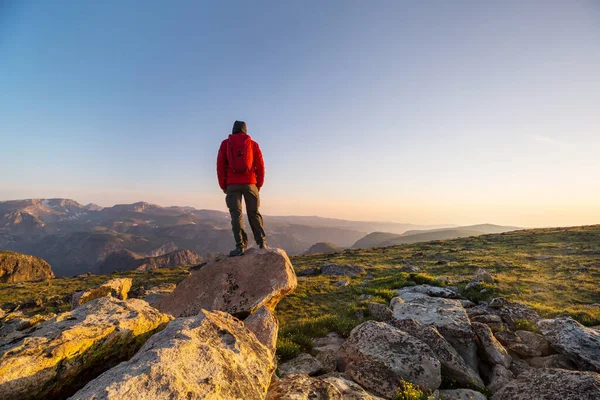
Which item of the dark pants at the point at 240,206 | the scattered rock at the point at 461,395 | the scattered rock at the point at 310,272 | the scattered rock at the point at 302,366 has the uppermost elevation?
the dark pants at the point at 240,206

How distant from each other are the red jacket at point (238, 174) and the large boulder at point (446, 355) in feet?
28.7

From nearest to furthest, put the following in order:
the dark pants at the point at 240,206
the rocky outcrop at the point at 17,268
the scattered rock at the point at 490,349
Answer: the scattered rock at the point at 490,349 < the dark pants at the point at 240,206 < the rocky outcrop at the point at 17,268

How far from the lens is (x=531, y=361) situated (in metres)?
8.22

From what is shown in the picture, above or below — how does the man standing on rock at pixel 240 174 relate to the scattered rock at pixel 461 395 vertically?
above

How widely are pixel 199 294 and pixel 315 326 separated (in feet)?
17.2

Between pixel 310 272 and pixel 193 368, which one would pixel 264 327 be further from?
pixel 310 272

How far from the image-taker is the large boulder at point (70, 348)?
449 cm

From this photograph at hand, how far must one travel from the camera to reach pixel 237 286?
11.5 meters

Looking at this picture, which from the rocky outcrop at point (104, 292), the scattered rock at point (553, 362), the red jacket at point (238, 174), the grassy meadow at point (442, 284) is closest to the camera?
the scattered rock at point (553, 362)

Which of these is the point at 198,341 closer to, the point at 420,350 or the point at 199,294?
the point at 420,350

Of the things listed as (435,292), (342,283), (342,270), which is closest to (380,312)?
(435,292)

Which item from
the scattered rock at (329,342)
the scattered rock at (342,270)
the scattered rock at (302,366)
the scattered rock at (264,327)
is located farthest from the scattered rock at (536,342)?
the scattered rock at (342,270)

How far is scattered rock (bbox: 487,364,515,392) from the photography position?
7.07 metres

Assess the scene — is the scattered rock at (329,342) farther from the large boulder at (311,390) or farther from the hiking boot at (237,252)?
the hiking boot at (237,252)
